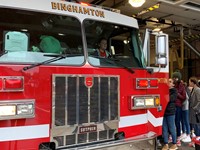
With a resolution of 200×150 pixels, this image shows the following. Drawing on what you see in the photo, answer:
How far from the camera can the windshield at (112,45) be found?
3.42 m

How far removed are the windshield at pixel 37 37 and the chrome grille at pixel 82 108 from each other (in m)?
0.29

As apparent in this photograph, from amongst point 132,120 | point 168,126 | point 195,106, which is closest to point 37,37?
point 132,120

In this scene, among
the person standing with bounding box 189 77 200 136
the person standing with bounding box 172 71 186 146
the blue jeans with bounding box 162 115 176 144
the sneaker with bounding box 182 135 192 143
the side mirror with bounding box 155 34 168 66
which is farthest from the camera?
the sneaker with bounding box 182 135 192 143

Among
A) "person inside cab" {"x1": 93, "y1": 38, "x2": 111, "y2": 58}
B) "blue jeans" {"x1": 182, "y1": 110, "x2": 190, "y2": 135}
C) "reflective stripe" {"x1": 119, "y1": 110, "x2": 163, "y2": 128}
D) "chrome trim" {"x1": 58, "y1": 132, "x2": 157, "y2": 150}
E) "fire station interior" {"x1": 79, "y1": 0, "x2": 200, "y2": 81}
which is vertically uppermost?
"fire station interior" {"x1": 79, "y1": 0, "x2": 200, "y2": 81}

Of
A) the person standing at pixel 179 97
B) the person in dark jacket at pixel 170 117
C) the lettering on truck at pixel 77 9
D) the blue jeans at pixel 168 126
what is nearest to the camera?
the lettering on truck at pixel 77 9

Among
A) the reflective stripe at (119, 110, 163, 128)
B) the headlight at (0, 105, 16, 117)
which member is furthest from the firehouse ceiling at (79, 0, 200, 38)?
the headlight at (0, 105, 16, 117)

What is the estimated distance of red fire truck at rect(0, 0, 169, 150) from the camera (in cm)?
267

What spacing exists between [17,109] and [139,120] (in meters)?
1.76

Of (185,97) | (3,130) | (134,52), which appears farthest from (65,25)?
(185,97)

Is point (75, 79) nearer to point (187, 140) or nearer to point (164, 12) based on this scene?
point (187, 140)

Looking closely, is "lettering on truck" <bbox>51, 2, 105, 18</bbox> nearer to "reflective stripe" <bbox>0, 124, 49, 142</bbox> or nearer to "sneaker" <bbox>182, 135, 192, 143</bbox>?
"reflective stripe" <bbox>0, 124, 49, 142</bbox>

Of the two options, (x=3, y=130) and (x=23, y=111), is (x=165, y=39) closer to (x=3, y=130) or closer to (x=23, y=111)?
(x=23, y=111)

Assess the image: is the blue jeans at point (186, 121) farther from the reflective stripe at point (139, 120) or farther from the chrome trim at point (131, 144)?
the chrome trim at point (131, 144)

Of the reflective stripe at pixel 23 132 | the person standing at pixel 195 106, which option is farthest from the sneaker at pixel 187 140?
the reflective stripe at pixel 23 132
